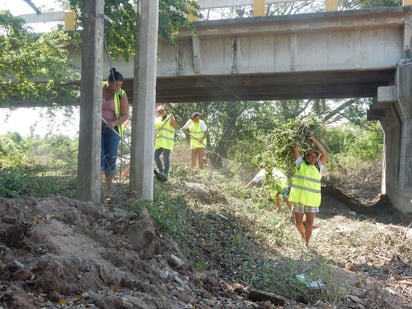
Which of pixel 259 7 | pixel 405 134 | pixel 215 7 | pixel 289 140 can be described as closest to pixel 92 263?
pixel 289 140

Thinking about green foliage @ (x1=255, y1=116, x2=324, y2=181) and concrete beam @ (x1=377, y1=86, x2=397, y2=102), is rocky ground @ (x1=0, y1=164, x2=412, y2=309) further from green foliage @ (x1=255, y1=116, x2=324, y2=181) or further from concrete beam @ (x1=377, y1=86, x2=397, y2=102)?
concrete beam @ (x1=377, y1=86, x2=397, y2=102)

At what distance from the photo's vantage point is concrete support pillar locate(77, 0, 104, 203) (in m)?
5.46

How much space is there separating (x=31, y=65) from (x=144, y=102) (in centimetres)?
462

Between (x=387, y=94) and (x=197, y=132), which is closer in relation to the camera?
(x=387, y=94)

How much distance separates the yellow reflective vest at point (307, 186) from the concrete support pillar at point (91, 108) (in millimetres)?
3789

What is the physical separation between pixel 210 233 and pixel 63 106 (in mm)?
6000

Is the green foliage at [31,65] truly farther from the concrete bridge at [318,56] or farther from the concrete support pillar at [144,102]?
the concrete support pillar at [144,102]

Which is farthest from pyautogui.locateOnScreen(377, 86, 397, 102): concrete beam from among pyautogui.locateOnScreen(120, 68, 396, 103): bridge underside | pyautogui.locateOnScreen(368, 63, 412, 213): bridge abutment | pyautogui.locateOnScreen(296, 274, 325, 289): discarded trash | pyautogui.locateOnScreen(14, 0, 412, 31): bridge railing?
pyautogui.locateOnScreen(296, 274, 325, 289): discarded trash

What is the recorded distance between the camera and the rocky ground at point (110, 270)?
336 centimetres

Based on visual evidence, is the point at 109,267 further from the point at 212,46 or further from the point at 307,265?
the point at 212,46

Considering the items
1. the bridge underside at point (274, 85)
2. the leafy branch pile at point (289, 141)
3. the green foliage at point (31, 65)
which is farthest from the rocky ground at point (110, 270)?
the bridge underside at point (274, 85)

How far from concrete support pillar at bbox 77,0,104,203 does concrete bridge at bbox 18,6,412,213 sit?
330 inches

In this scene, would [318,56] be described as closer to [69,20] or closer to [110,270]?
[69,20]

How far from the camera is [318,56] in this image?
533 inches
